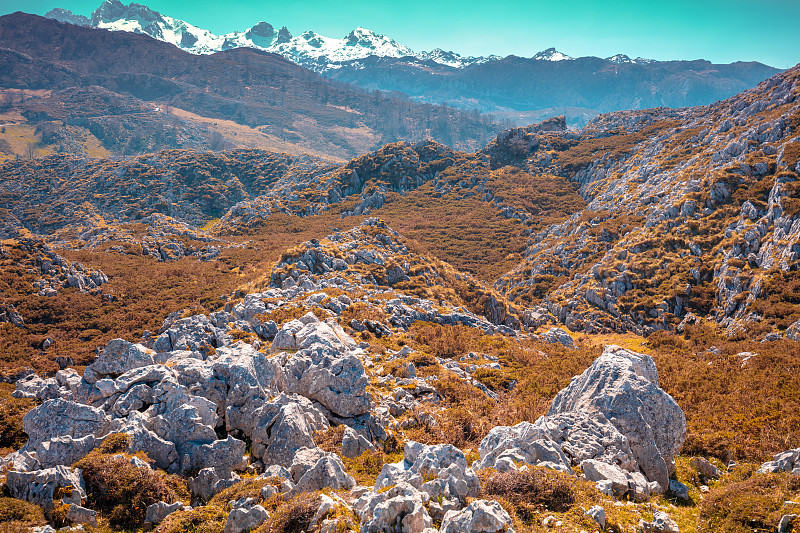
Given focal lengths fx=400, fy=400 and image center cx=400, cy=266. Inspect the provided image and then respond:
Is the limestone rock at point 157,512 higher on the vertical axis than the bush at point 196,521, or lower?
lower

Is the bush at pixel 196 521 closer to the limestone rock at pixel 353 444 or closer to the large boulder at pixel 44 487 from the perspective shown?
the large boulder at pixel 44 487

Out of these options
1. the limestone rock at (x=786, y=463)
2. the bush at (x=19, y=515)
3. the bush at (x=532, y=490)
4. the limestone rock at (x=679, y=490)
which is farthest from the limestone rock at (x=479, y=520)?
the bush at (x=19, y=515)

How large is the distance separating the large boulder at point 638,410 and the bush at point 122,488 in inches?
749

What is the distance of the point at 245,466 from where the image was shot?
18.2 m

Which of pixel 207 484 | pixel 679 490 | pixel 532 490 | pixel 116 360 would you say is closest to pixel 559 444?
pixel 679 490

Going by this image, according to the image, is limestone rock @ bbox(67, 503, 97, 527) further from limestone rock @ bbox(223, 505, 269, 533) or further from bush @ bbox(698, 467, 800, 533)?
bush @ bbox(698, 467, 800, 533)

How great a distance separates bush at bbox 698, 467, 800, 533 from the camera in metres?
12.1

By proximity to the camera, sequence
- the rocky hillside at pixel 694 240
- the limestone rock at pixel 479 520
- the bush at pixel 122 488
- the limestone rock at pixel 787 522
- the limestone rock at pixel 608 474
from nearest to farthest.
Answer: the limestone rock at pixel 479 520 < the limestone rock at pixel 787 522 < the bush at pixel 122 488 < the limestone rock at pixel 608 474 < the rocky hillside at pixel 694 240

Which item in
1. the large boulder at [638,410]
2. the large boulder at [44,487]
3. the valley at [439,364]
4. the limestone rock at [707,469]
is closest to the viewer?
the large boulder at [44,487]

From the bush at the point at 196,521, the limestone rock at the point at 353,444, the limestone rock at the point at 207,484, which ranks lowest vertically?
the limestone rock at the point at 353,444

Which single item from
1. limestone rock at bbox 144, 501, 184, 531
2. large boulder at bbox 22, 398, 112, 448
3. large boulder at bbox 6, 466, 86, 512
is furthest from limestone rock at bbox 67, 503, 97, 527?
large boulder at bbox 22, 398, 112, 448

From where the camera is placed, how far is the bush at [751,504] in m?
12.1

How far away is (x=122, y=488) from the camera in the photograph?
14.8 m

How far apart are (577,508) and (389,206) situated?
140743 millimetres
